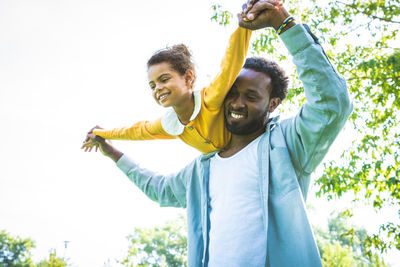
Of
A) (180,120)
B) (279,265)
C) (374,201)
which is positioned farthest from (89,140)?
(374,201)

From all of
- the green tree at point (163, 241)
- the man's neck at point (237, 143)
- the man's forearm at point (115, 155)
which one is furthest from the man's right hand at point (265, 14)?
the green tree at point (163, 241)

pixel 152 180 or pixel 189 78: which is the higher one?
pixel 189 78

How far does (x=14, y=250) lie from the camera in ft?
113

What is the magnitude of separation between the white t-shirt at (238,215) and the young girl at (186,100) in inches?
14.2

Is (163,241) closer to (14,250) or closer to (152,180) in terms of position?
(14,250)

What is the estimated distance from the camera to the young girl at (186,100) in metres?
2.07

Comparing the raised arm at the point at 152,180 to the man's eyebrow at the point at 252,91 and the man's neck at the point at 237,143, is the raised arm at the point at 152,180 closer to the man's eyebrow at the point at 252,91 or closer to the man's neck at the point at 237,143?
the man's neck at the point at 237,143

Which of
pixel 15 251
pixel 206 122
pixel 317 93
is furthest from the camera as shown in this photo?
pixel 15 251

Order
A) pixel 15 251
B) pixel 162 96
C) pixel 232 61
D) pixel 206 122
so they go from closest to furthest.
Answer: pixel 232 61
pixel 206 122
pixel 162 96
pixel 15 251

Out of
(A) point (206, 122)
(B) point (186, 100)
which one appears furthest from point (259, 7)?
(B) point (186, 100)

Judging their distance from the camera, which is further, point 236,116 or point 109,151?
point 109,151

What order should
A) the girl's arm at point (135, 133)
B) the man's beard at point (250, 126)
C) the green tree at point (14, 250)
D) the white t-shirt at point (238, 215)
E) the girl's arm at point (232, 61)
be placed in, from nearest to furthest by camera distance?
the white t-shirt at point (238, 215)
the man's beard at point (250, 126)
the girl's arm at point (232, 61)
the girl's arm at point (135, 133)
the green tree at point (14, 250)

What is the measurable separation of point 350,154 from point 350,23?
212 centimetres

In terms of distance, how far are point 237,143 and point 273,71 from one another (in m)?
0.49
